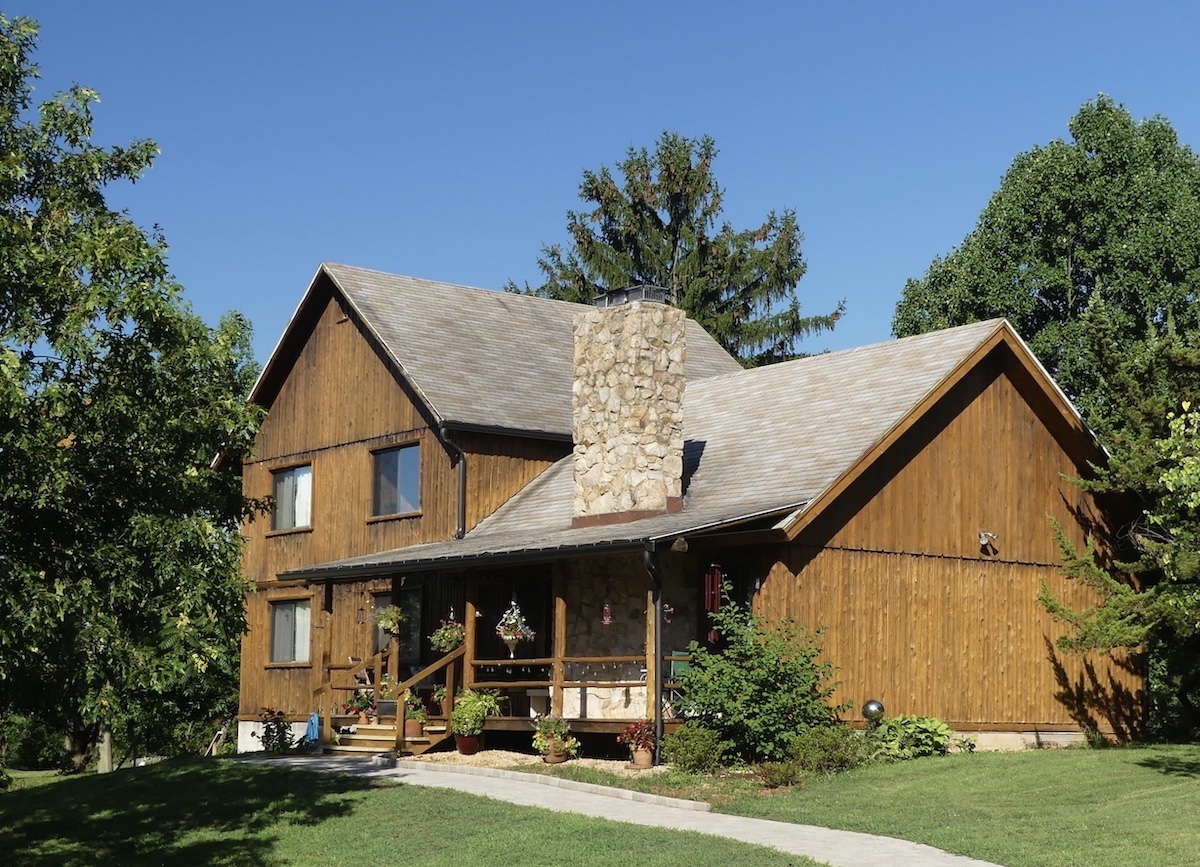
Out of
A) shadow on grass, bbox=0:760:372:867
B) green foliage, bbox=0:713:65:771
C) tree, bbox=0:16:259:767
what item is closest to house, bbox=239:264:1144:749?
shadow on grass, bbox=0:760:372:867

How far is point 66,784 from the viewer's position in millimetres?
21688

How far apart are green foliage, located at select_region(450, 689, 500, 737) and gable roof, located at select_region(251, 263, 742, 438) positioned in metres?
5.35

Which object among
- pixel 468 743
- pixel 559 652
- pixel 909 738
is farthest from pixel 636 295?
pixel 909 738

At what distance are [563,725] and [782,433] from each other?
5.93m

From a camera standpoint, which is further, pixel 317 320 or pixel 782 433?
pixel 317 320

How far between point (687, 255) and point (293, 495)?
78.5 feet

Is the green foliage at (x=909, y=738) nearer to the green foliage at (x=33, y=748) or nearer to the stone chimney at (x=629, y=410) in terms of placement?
the stone chimney at (x=629, y=410)

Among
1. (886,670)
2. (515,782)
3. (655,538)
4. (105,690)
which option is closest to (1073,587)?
(886,670)

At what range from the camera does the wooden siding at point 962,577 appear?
69.6ft

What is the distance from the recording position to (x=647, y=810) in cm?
1661

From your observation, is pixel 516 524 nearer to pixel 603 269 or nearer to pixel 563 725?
pixel 563 725

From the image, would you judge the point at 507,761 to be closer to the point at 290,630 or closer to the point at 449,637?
the point at 449,637

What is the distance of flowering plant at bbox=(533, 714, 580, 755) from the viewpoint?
20.7m

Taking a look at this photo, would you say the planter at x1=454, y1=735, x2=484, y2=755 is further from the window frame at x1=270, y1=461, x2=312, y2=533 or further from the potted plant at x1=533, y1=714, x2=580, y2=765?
the window frame at x1=270, y1=461, x2=312, y2=533
